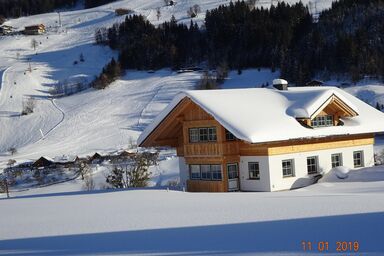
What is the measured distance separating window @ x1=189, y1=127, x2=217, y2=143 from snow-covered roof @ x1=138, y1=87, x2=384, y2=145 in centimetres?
123

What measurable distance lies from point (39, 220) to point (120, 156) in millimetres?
27895

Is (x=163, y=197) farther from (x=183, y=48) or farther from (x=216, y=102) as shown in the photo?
(x=183, y=48)

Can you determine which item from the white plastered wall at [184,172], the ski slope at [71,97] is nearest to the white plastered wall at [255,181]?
the white plastered wall at [184,172]

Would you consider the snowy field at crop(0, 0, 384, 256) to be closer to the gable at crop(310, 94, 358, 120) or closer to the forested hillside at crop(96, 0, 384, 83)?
the gable at crop(310, 94, 358, 120)

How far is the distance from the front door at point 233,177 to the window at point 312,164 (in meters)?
2.89

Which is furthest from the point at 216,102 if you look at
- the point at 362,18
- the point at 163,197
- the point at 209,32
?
the point at 209,32

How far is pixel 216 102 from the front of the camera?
21.4 meters

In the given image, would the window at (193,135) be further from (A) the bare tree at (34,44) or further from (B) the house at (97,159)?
(A) the bare tree at (34,44)

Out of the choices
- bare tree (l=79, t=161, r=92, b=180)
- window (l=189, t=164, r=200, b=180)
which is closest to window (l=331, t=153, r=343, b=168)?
window (l=189, t=164, r=200, b=180)

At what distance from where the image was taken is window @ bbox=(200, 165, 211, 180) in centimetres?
2228

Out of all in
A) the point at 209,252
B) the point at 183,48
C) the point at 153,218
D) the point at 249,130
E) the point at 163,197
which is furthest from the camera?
the point at 183,48

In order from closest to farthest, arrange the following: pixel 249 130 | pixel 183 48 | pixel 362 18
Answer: pixel 249 130, pixel 362 18, pixel 183 48

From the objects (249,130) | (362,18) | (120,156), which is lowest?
(120,156)

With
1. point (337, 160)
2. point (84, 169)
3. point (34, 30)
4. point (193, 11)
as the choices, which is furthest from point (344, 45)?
point (34, 30)
